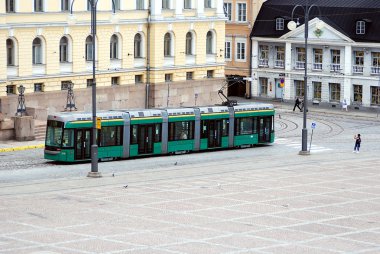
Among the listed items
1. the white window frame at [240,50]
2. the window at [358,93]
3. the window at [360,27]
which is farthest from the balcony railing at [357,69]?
the white window frame at [240,50]

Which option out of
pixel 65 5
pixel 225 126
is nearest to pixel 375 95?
pixel 225 126

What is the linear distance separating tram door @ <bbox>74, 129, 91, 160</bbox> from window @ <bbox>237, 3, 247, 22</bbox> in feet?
156

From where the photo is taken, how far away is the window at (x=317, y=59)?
3998 inches

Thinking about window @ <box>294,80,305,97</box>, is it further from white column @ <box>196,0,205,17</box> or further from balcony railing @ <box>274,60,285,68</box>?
white column @ <box>196,0,205,17</box>

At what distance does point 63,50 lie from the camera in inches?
3174

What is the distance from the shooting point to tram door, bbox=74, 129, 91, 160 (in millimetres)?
61925

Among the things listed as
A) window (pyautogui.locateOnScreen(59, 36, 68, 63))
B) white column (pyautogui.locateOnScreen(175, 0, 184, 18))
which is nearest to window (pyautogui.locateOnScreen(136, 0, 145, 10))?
white column (pyautogui.locateOnScreen(175, 0, 184, 18))

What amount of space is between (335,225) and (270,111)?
28516 mm

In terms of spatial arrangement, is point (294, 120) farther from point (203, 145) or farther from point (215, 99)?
point (203, 145)

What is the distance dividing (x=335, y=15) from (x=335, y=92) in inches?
264

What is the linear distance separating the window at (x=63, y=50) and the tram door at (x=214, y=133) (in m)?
15.5

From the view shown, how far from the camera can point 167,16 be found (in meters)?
88.0

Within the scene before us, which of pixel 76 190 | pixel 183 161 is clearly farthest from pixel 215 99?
pixel 76 190

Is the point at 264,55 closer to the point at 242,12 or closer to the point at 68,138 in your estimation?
the point at 242,12
